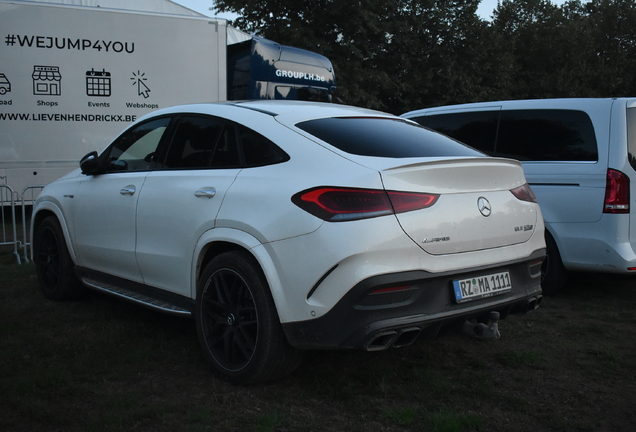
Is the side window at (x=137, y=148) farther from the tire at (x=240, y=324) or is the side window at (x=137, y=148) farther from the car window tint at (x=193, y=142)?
the tire at (x=240, y=324)

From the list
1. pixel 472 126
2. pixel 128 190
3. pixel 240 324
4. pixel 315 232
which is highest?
pixel 472 126

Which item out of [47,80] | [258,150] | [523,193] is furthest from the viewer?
[47,80]

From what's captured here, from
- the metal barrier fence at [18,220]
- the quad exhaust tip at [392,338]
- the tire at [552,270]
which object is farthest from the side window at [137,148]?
the tire at [552,270]

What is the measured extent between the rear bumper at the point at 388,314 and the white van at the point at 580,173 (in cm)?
244

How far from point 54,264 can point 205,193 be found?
8.07 feet

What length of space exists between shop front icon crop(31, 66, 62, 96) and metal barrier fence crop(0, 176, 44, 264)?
1564 millimetres

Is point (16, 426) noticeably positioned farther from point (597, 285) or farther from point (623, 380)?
point (597, 285)

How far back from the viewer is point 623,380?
378 centimetres

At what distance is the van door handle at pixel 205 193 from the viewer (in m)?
3.72

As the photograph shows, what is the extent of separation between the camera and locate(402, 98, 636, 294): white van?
524 centimetres

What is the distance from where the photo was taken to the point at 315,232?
122 inches

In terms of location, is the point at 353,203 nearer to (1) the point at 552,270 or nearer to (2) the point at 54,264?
(1) the point at 552,270

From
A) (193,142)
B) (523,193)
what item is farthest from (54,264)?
(523,193)

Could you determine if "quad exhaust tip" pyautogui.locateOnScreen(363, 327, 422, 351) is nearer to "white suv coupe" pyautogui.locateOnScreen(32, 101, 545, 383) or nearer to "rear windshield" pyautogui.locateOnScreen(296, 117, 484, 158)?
"white suv coupe" pyautogui.locateOnScreen(32, 101, 545, 383)
